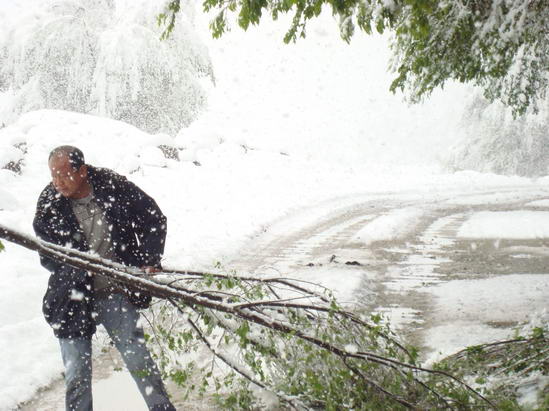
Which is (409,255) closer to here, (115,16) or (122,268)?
(122,268)

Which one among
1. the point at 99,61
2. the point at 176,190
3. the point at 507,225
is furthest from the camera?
the point at 99,61

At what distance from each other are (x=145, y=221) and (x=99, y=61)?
17.5 m

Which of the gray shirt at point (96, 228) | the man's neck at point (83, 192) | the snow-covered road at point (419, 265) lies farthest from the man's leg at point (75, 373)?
the man's neck at point (83, 192)

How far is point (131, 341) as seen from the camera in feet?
10.1

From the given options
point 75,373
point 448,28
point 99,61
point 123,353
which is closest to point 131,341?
point 123,353

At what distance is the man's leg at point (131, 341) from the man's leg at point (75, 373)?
19cm

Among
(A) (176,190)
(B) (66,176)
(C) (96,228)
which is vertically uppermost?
(B) (66,176)

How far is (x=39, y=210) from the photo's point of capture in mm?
3055

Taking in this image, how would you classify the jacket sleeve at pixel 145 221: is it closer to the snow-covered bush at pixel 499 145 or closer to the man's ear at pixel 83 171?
the man's ear at pixel 83 171

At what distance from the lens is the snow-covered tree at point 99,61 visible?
1848cm

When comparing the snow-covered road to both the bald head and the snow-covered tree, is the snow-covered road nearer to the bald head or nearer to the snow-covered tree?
the bald head

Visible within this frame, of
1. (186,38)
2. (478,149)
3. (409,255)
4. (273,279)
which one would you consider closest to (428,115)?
(478,149)

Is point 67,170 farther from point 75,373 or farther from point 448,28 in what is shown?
point 448,28

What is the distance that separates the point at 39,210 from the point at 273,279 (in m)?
1.47
